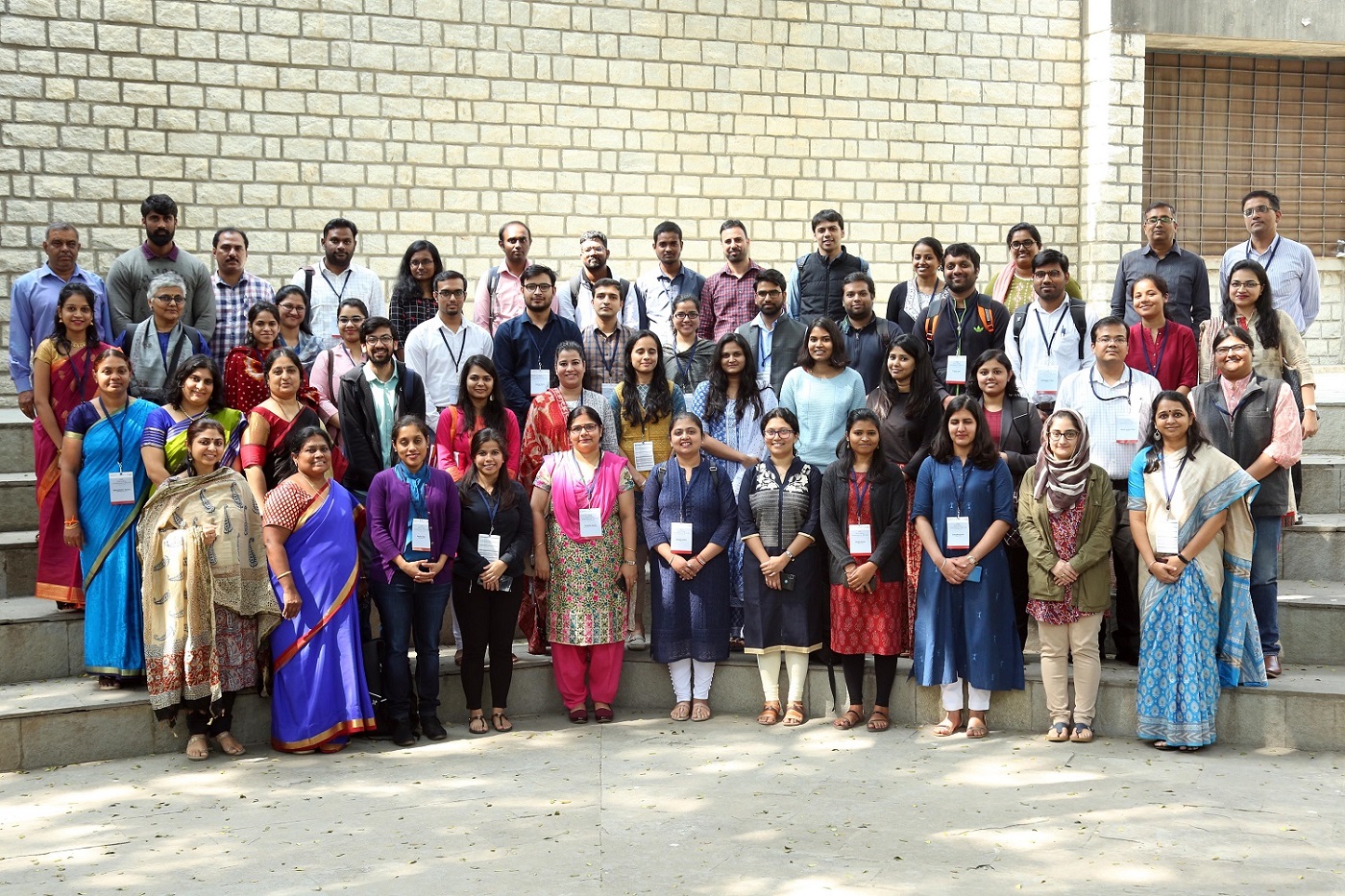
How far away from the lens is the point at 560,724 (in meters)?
5.91

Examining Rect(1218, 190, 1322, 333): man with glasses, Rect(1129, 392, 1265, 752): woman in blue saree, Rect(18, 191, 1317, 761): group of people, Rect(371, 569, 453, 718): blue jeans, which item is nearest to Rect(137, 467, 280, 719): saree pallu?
Rect(18, 191, 1317, 761): group of people

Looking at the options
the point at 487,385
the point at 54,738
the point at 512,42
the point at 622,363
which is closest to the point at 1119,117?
the point at 512,42

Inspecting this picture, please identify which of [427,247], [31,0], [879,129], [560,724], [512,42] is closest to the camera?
[560,724]

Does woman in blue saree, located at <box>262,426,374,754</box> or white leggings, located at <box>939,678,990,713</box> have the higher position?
woman in blue saree, located at <box>262,426,374,754</box>

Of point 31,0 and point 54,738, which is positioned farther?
point 31,0

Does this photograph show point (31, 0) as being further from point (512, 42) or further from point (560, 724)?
point (560, 724)

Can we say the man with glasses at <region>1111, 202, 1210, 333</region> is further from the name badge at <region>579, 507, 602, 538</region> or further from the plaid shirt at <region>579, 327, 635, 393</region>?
the name badge at <region>579, 507, 602, 538</region>

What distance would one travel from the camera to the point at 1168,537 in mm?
5258

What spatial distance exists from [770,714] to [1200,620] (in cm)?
188

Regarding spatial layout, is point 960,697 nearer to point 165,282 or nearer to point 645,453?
point 645,453

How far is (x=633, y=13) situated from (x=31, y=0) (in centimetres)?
449

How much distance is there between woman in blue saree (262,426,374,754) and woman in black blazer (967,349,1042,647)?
2.87m

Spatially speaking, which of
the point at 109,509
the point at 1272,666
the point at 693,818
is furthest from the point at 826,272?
the point at 109,509

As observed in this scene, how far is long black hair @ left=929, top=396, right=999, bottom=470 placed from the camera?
553 centimetres
